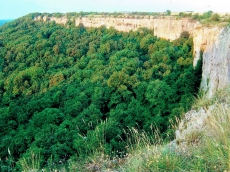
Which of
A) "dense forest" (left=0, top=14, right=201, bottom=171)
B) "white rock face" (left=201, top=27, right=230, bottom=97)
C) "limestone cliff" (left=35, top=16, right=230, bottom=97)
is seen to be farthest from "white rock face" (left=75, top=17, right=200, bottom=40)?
"white rock face" (left=201, top=27, right=230, bottom=97)

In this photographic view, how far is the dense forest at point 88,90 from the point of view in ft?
57.3

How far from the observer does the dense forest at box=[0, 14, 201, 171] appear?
17.5 metres

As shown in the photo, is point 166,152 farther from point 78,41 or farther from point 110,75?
point 78,41

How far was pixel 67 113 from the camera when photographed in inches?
878

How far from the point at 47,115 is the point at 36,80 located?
11.0 meters

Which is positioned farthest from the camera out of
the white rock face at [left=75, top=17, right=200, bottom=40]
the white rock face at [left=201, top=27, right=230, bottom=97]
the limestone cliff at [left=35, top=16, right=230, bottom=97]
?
the white rock face at [left=75, top=17, right=200, bottom=40]

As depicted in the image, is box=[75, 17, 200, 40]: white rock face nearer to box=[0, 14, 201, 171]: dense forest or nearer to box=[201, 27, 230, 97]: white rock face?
box=[0, 14, 201, 171]: dense forest

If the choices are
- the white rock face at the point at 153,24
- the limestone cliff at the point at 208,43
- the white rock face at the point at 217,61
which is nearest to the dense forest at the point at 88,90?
the white rock face at the point at 153,24

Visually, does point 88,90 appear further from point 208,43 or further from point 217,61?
point 217,61

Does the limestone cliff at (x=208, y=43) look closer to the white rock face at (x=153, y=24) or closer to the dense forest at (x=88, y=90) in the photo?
the white rock face at (x=153, y=24)

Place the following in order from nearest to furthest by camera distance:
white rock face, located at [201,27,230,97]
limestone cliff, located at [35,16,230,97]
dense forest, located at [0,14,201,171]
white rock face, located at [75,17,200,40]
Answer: white rock face, located at [201,27,230,97] → limestone cliff, located at [35,16,230,97] → dense forest, located at [0,14,201,171] → white rock face, located at [75,17,200,40]

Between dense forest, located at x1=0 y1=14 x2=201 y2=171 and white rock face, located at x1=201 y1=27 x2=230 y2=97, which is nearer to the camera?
white rock face, located at x1=201 y1=27 x2=230 y2=97

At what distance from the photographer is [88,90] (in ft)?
81.8

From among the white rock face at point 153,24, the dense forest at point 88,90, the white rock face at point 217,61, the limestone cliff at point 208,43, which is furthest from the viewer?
the white rock face at point 153,24
